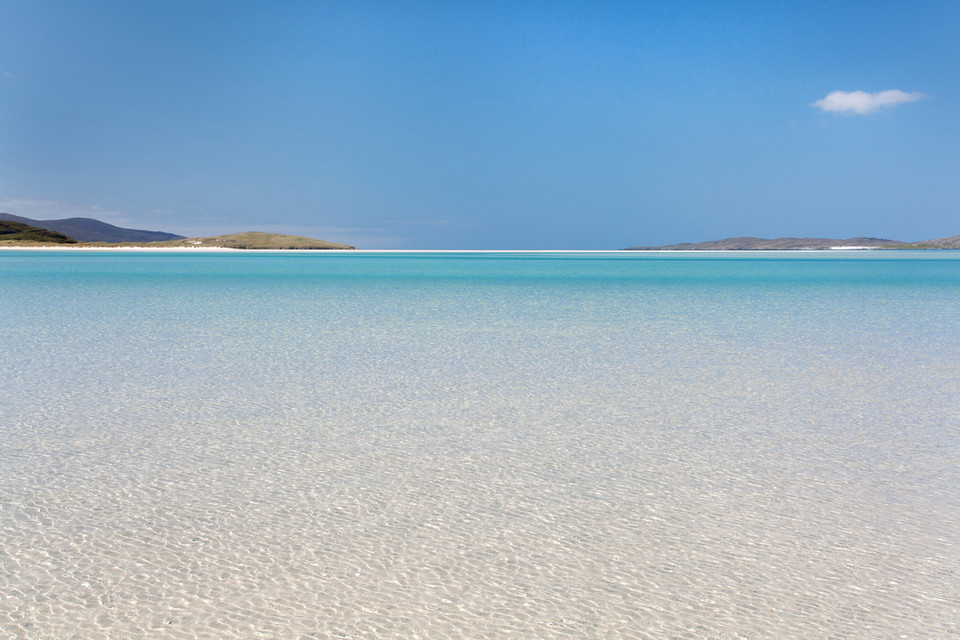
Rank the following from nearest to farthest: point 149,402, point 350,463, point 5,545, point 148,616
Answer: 1. point 148,616
2. point 5,545
3. point 350,463
4. point 149,402

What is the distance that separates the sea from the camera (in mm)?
2516

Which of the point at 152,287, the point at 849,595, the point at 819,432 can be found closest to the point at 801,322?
the point at 819,432

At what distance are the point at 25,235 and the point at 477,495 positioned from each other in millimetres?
146717

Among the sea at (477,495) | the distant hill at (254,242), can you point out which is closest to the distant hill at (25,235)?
the distant hill at (254,242)

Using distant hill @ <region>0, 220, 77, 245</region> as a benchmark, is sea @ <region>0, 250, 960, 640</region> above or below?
below

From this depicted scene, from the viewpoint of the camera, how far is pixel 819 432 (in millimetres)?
4883

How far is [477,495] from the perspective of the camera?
3.61 m

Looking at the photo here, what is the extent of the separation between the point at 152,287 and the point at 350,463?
19.4 m

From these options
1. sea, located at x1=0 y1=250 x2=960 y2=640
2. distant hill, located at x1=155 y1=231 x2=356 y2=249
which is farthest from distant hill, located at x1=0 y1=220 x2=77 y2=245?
sea, located at x1=0 y1=250 x2=960 y2=640

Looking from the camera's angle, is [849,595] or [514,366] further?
[514,366]

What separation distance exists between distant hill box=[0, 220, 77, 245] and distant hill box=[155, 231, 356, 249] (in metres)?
19.0

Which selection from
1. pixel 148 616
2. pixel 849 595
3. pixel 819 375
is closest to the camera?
pixel 148 616

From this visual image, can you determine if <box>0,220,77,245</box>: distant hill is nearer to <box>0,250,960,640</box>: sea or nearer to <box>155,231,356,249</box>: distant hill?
<box>155,231,356,249</box>: distant hill

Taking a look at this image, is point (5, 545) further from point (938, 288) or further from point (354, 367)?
point (938, 288)
